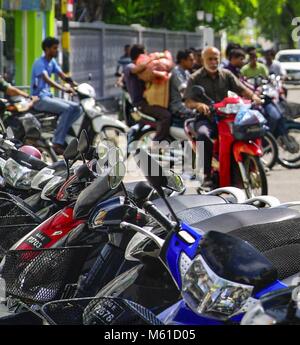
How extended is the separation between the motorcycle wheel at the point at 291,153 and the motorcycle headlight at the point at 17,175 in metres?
6.86

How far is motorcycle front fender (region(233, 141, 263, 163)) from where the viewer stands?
9.99m

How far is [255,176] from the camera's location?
10.1 metres

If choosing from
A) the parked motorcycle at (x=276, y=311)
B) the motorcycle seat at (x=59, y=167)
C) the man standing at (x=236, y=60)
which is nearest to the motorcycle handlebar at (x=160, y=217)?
the parked motorcycle at (x=276, y=311)

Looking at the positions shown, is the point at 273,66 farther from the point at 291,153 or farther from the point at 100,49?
the point at 291,153

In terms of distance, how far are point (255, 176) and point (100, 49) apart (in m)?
15.0

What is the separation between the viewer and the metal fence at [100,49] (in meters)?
22.4

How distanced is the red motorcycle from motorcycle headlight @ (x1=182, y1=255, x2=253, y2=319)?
664 cm

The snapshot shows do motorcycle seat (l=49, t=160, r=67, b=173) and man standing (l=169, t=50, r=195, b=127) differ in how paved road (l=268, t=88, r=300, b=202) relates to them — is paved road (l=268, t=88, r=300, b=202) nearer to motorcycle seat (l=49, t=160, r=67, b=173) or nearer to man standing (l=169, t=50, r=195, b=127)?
man standing (l=169, t=50, r=195, b=127)

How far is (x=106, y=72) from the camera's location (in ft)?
82.5

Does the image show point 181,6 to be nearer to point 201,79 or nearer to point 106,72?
point 106,72

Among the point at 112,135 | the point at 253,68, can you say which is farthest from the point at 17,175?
the point at 253,68

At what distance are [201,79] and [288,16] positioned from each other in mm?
51183

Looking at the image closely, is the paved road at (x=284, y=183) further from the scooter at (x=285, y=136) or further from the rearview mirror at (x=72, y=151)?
the rearview mirror at (x=72, y=151)
